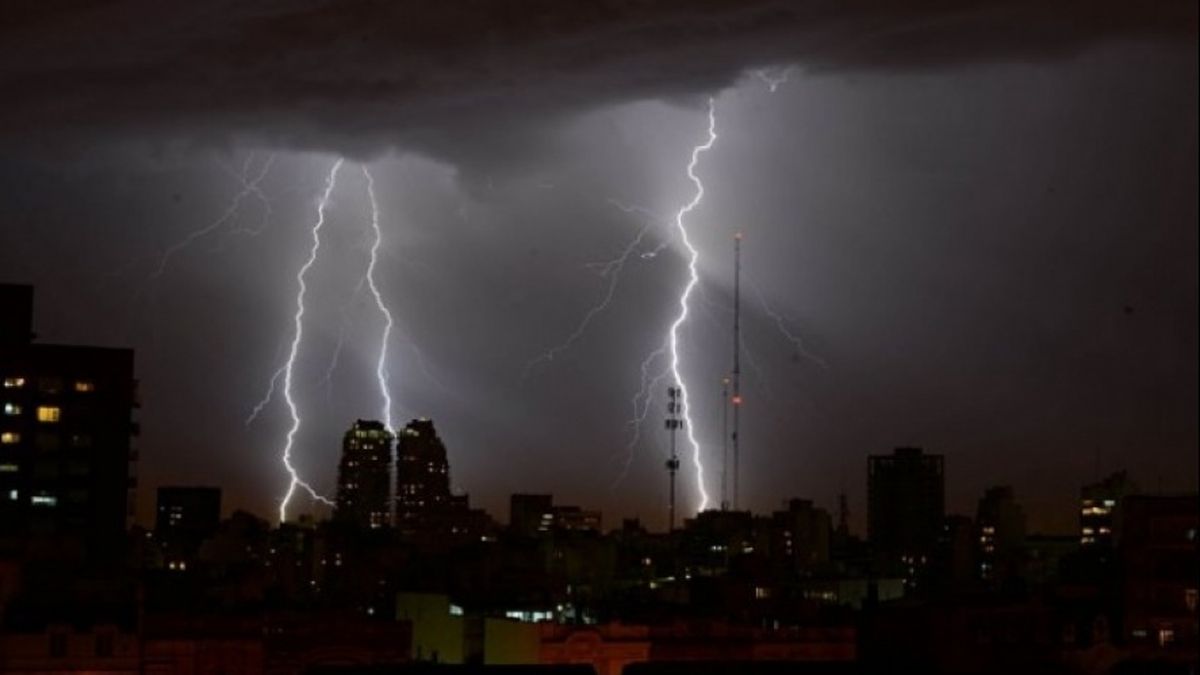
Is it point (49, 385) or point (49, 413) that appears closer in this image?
point (49, 413)

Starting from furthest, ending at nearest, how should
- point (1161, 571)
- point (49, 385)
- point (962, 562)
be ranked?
point (49, 385) < point (962, 562) < point (1161, 571)

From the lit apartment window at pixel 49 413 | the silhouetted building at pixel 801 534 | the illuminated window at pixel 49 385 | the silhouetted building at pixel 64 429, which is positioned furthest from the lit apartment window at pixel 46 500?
the silhouetted building at pixel 801 534

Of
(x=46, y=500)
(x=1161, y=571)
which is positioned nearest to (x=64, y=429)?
(x=46, y=500)

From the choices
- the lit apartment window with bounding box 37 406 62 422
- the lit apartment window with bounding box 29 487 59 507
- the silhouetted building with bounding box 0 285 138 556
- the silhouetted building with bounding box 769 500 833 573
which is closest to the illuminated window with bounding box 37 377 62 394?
the silhouetted building with bounding box 0 285 138 556

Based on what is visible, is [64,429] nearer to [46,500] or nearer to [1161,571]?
[46,500]

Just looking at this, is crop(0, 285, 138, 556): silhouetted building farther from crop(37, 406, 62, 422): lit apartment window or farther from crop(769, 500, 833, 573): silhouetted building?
crop(769, 500, 833, 573): silhouetted building

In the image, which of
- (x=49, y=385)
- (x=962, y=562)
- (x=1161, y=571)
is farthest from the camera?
(x=49, y=385)

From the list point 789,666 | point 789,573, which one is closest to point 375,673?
point 789,666

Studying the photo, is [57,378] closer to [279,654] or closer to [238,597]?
[238,597]
